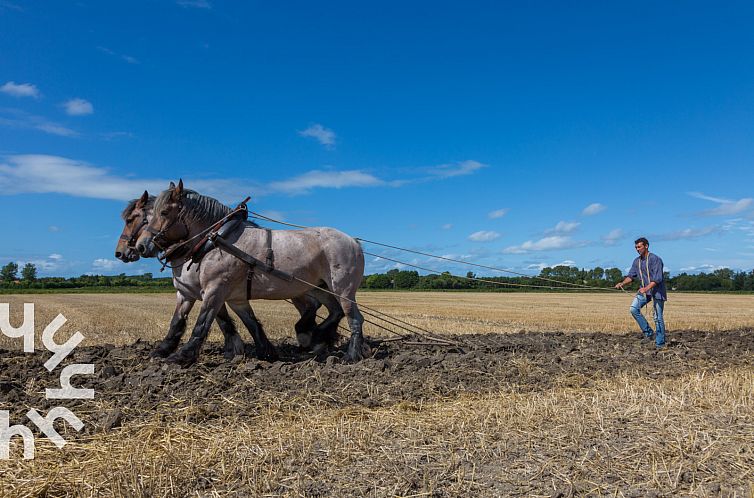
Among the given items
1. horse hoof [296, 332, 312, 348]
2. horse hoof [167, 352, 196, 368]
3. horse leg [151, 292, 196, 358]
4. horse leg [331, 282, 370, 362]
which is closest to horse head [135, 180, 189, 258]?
horse leg [151, 292, 196, 358]

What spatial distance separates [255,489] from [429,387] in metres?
2.89

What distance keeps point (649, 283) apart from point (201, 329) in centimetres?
726

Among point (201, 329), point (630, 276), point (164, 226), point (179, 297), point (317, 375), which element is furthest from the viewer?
point (630, 276)

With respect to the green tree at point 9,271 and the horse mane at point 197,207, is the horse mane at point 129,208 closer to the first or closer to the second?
the horse mane at point 197,207

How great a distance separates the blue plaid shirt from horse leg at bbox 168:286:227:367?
6.96 m

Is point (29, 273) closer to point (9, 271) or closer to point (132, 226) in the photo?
point (9, 271)

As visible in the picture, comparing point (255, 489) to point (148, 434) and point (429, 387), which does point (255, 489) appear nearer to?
point (148, 434)

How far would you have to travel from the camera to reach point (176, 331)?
702cm

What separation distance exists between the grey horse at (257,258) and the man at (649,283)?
5.02 meters

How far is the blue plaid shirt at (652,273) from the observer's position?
921cm

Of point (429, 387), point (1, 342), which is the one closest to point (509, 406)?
point (429, 387)

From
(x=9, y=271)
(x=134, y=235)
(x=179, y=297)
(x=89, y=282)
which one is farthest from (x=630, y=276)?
(x=9, y=271)

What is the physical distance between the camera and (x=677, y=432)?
411 centimetres

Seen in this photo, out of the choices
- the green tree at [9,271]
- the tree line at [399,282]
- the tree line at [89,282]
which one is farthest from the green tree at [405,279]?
the green tree at [9,271]
